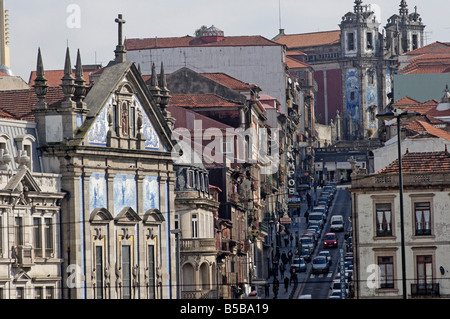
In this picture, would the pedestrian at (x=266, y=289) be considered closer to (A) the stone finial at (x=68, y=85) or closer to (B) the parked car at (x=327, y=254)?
(B) the parked car at (x=327, y=254)

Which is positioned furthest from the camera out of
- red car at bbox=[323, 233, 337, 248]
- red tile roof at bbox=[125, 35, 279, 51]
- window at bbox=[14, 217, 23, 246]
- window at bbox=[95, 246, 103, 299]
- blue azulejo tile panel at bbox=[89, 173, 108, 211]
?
red tile roof at bbox=[125, 35, 279, 51]

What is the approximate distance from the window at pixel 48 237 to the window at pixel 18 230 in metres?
2.47

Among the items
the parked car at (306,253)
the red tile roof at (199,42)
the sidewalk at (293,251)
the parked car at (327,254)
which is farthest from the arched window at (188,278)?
the red tile roof at (199,42)

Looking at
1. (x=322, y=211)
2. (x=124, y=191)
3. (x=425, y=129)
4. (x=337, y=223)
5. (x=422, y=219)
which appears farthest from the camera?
(x=322, y=211)

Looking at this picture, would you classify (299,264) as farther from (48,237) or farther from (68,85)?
(48,237)

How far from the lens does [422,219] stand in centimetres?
8350

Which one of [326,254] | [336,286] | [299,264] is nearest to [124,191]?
[336,286]

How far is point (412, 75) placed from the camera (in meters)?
176

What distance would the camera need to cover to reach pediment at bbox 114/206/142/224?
79.3m

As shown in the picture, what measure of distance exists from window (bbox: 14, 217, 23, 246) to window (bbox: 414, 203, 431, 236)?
23.1 metres

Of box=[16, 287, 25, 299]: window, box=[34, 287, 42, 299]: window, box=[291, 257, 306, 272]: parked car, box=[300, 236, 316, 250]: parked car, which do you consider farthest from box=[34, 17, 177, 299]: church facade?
box=[300, 236, 316, 250]: parked car

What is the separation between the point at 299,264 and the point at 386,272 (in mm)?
44083

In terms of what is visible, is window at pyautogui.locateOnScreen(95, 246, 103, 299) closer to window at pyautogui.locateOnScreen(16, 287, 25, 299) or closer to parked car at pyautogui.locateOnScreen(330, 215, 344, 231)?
window at pyautogui.locateOnScreen(16, 287, 25, 299)
